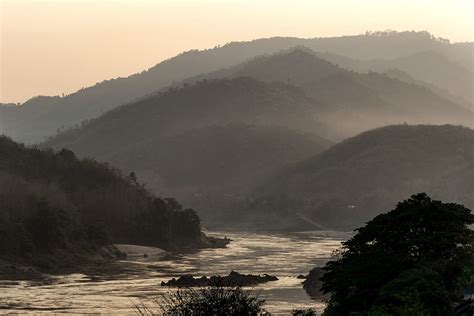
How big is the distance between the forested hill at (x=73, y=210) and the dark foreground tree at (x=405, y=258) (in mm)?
79162

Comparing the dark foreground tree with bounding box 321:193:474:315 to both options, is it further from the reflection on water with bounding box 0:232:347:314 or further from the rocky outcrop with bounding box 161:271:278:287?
the rocky outcrop with bounding box 161:271:278:287

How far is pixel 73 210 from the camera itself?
151125 millimetres

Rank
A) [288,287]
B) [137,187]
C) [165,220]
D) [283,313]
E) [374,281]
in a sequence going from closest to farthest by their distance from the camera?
[374,281], [283,313], [288,287], [165,220], [137,187]

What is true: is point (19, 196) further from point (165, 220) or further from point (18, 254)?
point (165, 220)

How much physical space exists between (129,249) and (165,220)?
20.6 m

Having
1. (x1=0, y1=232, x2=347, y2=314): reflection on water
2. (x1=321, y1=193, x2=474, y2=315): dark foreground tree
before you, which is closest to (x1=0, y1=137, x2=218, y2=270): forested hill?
(x1=0, y1=232, x2=347, y2=314): reflection on water

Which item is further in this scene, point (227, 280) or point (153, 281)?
point (153, 281)

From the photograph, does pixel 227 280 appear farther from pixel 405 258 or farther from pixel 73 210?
pixel 73 210

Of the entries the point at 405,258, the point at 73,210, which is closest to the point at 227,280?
the point at 405,258

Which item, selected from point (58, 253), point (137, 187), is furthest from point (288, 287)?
point (137, 187)

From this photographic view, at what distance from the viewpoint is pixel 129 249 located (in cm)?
14650

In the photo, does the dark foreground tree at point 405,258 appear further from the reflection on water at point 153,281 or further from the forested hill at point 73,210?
the forested hill at point 73,210

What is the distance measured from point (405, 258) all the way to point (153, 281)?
2375 inches

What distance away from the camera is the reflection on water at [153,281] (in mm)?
86312
